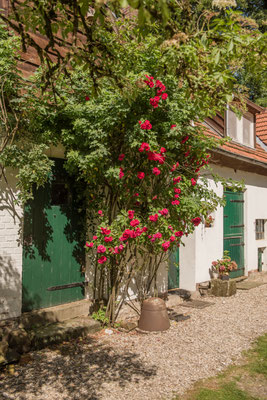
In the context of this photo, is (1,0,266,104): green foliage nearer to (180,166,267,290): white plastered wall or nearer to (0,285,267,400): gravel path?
(0,285,267,400): gravel path

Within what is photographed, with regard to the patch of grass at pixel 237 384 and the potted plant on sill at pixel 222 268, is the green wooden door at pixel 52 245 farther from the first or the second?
the potted plant on sill at pixel 222 268

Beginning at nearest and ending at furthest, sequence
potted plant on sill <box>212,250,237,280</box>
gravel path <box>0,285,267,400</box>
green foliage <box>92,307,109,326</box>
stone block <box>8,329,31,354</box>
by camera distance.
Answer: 1. gravel path <box>0,285,267,400</box>
2. stone block <box>8,329,31,354</box>
3. green foliage <box>92,307,109,326</box>
4. potted plant on sill <box>212,250,237,280</box>

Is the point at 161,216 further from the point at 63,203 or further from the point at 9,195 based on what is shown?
the point at 9,195

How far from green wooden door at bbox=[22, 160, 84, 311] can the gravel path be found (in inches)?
30.8

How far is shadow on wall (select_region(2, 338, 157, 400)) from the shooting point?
3453mm

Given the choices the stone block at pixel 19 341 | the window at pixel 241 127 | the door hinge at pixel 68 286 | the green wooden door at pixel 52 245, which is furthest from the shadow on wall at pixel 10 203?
the window at pixel 241 127

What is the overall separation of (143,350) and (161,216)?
1.76 meters

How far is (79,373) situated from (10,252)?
174 cm

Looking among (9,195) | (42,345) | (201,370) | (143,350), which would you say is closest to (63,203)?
(9,195)

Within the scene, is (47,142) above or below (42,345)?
above

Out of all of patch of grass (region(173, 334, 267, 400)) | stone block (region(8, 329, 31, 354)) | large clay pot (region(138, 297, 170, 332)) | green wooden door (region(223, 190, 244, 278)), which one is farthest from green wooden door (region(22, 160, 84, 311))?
green wooden door (region(223, 190, 244, 278))

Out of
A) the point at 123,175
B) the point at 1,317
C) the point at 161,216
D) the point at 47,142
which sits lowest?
the point at 1,317

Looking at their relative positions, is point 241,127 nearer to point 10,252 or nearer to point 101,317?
point 101,317

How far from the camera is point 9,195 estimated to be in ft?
15.2
